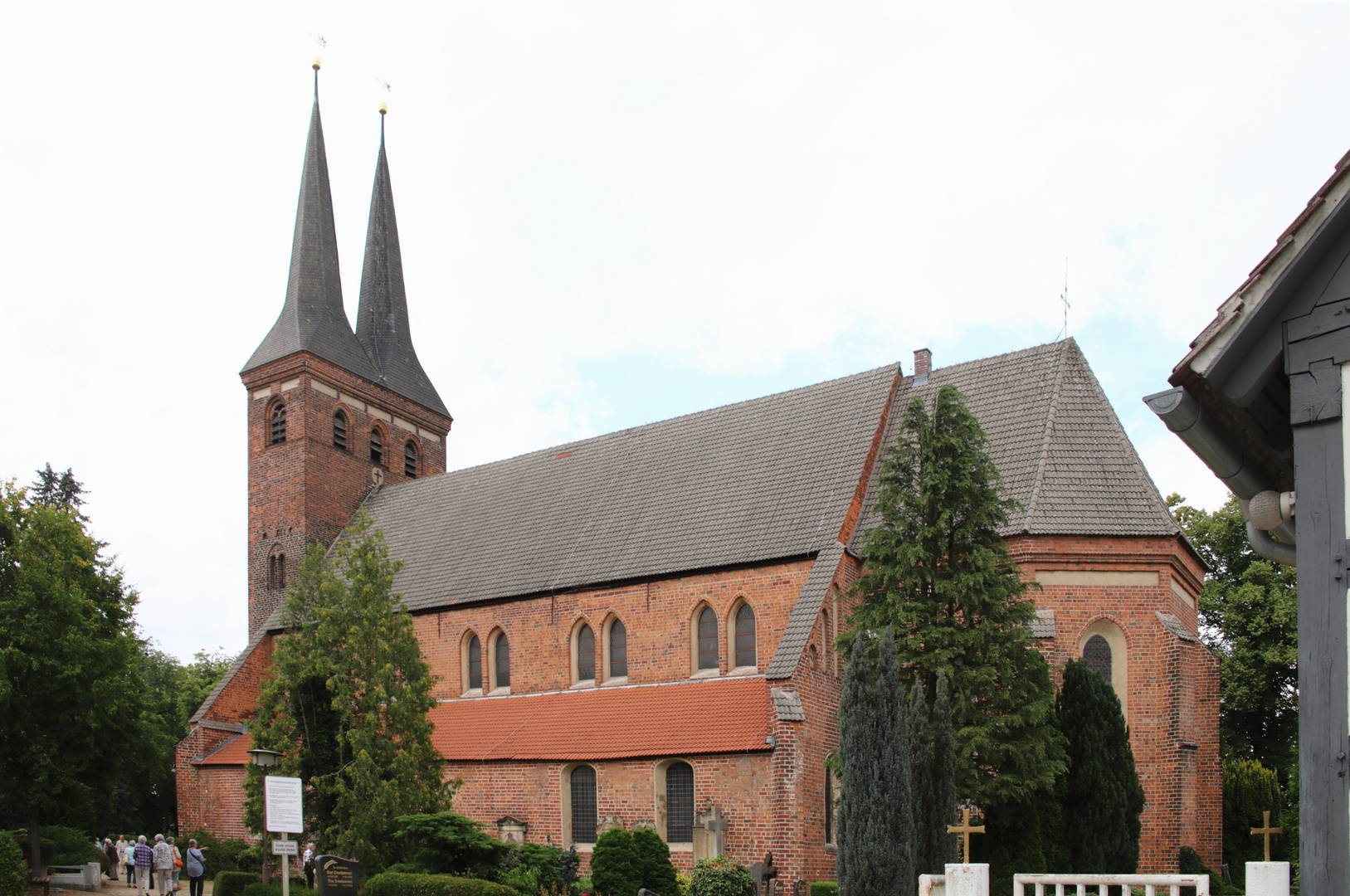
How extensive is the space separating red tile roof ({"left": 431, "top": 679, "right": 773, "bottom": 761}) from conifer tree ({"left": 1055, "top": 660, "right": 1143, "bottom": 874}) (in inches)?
207

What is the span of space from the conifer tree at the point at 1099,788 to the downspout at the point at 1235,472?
43.4 feet

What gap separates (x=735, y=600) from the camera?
2527 centimetres

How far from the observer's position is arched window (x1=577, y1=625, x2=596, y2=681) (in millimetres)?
27422

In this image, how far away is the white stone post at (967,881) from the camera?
7.41 m

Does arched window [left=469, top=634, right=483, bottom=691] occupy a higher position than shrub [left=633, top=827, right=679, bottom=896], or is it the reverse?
arched window [left=469, top=634, right=483, bottom=691]

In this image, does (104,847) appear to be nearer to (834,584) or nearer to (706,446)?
(706,446)

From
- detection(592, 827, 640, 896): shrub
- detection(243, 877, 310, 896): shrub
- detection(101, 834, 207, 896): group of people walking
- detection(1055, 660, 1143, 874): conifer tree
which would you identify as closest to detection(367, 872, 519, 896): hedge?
detection(592, 827, 640, 896): shrub

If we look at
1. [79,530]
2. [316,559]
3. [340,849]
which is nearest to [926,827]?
[340,849]

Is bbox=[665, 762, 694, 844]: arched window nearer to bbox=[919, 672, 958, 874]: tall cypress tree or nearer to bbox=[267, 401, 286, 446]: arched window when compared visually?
bbox=[919, 672, 958, 874]: tall cypress tree

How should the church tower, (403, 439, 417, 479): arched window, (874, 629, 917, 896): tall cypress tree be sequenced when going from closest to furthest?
(874, 629, 917, 896): tall cypress tree → the church tower → (403, 439, 417, 479): arched window

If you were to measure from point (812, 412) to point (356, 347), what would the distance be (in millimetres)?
17880

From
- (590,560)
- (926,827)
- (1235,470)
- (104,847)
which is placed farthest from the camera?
(104,847)

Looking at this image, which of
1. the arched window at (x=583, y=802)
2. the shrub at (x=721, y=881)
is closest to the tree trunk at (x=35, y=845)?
the arched window at (x=583, y=802)

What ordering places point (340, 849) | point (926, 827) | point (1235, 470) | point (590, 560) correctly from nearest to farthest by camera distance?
point (1235, 470) → point (926, 827) → point (340, 849) → point (590, 560)
